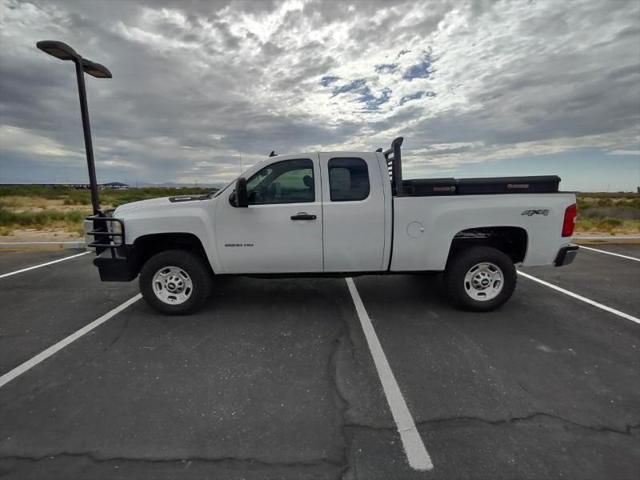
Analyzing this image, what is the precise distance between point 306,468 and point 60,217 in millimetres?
19455

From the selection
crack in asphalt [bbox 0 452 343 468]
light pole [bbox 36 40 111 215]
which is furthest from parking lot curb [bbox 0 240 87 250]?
crack in asphalt [bbox 0 452 343 468]

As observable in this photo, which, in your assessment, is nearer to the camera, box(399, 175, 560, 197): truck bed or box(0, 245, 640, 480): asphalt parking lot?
box(0, 245, 640, 480): asphalt parking lot

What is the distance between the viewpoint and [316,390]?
2729 millimetres

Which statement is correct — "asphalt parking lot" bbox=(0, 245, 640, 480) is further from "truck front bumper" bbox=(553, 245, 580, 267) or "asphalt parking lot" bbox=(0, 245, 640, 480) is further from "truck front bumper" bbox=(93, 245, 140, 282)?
"truck front bumper" bbox=(553, 245, 580, 267)

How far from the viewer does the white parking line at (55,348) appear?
298 cm

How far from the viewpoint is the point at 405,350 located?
11.0 feet

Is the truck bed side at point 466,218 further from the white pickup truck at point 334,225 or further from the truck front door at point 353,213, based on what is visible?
the truck front door at point 353,213

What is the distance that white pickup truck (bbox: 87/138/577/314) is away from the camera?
3.97 m

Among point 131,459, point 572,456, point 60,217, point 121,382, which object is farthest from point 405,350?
point 60,217

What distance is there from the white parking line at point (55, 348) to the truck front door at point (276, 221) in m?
1.76

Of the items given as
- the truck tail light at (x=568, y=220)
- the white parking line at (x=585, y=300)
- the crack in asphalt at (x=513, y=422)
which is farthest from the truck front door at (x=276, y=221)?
the white parking line at (x=585, y=300)

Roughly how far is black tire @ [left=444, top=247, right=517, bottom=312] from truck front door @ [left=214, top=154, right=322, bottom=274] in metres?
1.75

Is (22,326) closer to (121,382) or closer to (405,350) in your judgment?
(121,382)

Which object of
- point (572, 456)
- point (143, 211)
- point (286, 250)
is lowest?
point (572, 456)
